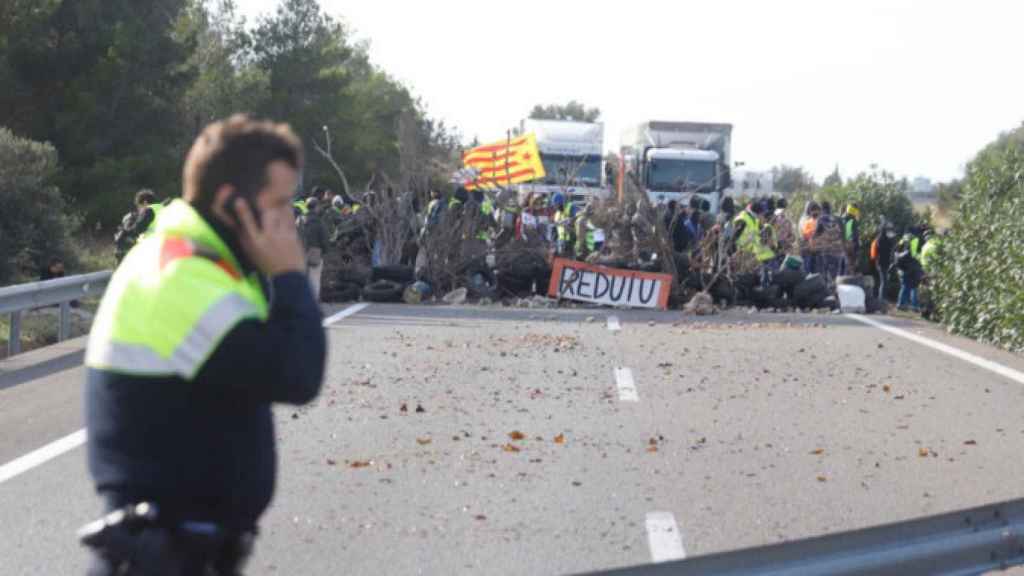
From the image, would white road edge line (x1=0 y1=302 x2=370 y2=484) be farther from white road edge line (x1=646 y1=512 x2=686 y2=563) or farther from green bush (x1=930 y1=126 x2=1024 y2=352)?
green bush (x1=930 y1=126 x2=1024 y2=352)

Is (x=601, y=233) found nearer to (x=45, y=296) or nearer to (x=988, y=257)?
(x=988, y=257)

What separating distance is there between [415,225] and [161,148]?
60.6 ft

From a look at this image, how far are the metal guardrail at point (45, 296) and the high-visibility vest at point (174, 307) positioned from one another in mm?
11855

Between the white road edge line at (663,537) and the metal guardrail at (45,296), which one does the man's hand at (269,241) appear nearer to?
the white road edge line at (663,537)

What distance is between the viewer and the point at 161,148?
40.7 meters

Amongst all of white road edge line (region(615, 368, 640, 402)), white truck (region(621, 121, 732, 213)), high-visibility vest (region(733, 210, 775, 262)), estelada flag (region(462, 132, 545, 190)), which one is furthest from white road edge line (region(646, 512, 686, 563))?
white truck (region(621, 121, 732, 213))

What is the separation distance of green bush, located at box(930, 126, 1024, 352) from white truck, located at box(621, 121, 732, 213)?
1912cm

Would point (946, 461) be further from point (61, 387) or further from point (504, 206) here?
point (504, 206)

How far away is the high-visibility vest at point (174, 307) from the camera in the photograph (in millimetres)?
2980

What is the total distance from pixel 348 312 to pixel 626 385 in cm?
823

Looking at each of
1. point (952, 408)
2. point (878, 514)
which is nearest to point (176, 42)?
point (952, 408)

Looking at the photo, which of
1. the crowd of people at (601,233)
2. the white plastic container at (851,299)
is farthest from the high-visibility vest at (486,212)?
the white plastic container at (851,299)

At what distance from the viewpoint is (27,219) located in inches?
1015

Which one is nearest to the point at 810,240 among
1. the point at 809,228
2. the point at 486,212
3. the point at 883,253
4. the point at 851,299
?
the point at 809,228
